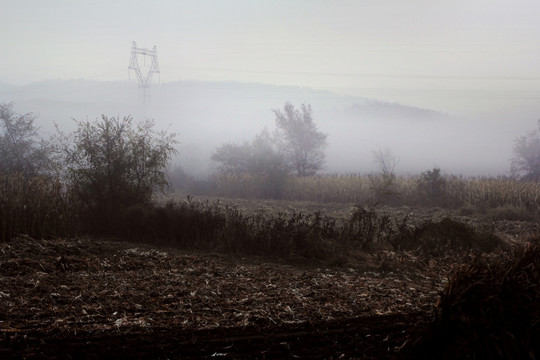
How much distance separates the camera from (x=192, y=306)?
6047mm

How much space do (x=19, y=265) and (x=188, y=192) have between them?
20.4 meters

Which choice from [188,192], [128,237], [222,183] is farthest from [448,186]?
[128,237]

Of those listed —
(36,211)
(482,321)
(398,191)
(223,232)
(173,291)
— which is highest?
(482,321)

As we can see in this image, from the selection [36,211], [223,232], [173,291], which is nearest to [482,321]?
[173,291]

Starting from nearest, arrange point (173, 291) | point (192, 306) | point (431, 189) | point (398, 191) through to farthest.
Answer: point (192, 306) < point (173, 291) < point (431, 189) < point (398, 191)

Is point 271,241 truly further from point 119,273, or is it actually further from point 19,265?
point 19,265

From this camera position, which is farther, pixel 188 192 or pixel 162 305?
pixel 188 192

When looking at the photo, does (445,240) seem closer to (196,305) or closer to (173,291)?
(173,291)

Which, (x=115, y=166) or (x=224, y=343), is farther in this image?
(x=115, y=166)

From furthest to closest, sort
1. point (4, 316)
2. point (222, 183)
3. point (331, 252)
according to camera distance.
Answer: point (222, 183) < point (331, 252) < point (4, 316)

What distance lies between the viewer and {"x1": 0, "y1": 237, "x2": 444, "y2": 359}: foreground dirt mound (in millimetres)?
4879

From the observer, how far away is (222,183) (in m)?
27.6

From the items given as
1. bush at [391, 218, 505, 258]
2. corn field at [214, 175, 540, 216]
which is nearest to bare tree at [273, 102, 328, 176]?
corn field at [214, 175, 540, 216]

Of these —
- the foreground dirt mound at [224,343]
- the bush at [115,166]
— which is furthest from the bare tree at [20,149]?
the foreground dirt mound at [224,343]
